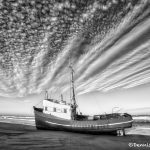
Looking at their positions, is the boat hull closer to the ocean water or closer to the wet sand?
the ocean water

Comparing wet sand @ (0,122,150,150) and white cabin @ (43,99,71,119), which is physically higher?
white cabin @ (43,99,71,119)

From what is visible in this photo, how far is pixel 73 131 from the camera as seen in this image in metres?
38.0

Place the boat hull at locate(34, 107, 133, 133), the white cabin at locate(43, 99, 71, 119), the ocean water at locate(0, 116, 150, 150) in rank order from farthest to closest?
the white cabin at locate(43, 99, 71, 119), the boat hull at locate(34, 107, 133, 133), the ocean water at locate(0, 116, 150, 150)

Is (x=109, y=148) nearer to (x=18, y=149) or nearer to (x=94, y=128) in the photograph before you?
(x=18, y=149)

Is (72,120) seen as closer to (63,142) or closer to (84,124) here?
(84,124)

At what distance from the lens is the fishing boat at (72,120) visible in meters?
35.3

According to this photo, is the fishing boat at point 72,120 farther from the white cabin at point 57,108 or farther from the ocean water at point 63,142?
the ocean water at point 63,142

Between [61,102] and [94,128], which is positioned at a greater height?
[61,102]

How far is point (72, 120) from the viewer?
38.0 metres

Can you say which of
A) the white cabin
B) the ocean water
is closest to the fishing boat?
the white cabin

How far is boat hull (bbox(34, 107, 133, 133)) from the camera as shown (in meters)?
35.2

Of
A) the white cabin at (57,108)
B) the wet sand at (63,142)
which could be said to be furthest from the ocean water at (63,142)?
the white cabin at (57,108)

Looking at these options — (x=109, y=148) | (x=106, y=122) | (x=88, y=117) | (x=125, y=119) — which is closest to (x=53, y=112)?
(x=88, y=117)

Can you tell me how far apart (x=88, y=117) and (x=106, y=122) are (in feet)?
37.2
